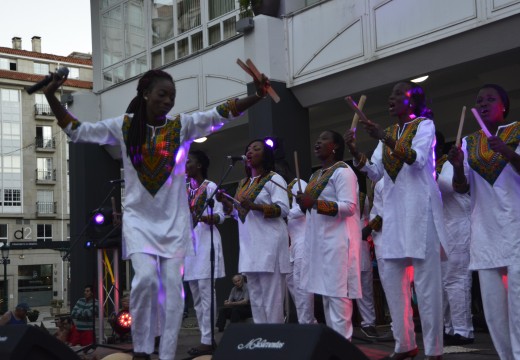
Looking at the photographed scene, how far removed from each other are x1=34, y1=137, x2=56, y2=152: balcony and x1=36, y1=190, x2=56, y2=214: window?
3.40m

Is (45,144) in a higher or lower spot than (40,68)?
lower

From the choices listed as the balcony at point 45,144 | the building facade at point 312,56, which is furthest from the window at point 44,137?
the building facade at point 312,56

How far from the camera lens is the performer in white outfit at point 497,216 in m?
4.92

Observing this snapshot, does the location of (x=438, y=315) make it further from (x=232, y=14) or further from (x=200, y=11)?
(x=200, y=11)

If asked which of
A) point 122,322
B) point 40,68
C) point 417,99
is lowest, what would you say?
point 122,322

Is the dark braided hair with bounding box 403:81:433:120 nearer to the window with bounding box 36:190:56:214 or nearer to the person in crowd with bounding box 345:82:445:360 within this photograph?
the person in crowd with bounding box 345:82:445:360

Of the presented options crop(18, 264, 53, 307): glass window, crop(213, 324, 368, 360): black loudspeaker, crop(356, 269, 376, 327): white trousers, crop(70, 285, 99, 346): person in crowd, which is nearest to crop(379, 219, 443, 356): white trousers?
crop(213, 324, 368, 360): black loudspeaker

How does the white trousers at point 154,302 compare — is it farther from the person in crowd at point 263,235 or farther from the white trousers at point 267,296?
the white trousers at point 267,296

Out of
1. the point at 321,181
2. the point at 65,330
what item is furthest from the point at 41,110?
the point at 321,181

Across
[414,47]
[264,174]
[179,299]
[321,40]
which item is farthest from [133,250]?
[321,40]

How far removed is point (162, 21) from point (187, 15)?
2.80 ft

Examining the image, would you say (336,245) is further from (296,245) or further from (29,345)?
(29,345)

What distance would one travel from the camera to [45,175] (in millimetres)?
63188

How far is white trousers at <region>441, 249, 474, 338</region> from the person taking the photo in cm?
753
